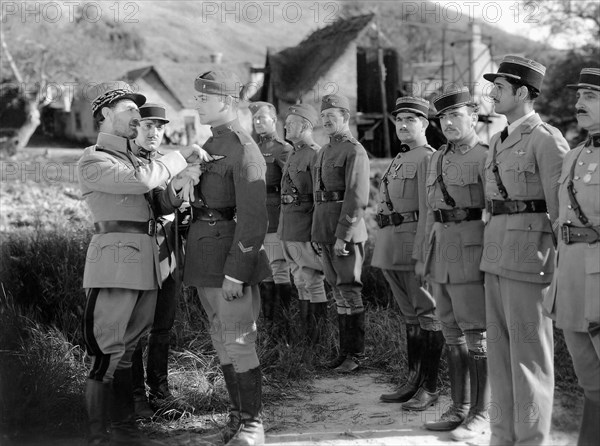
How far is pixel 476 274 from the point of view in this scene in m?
4.94

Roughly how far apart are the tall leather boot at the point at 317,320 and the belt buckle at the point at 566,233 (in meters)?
3.36

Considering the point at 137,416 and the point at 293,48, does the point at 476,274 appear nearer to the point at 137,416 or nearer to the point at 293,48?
the point at 137,416

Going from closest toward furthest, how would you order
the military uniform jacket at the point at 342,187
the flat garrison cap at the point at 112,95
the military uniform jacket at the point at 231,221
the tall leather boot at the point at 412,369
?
the military uniform jacket at the point at 231,221 → the flat garrison cap at the point at 112,95 → the tall leather boot at the point at 412,369 → the military uniform jacket at the point at 342,187

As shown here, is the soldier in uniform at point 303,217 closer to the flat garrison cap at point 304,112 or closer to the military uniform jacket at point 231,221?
the flat garrison cap at point 304,112

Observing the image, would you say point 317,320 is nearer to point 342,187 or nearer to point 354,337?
point 354,337

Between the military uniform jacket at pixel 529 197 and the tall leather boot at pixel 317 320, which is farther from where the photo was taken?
the tall leather boot at pixel 317 320

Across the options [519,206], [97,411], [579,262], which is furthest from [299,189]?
[579,262]

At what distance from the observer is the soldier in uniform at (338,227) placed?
6.50 meters

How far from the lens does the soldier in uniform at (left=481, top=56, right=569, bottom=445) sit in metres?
4.39

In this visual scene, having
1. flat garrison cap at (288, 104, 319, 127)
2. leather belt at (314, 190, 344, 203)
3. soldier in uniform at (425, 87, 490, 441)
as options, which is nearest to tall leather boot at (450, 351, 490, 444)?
soldier in uniform at (425, 87, 490, 441)

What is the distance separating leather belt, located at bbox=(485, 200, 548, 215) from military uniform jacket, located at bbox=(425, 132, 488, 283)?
36 centimetres

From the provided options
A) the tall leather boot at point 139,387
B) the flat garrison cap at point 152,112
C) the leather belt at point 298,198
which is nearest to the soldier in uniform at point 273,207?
the leather belt at point 298,198

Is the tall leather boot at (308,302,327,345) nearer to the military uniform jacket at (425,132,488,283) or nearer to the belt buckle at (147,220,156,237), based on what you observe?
the military uniform jacket at (425,132,488,283)

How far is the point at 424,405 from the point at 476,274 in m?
1.21
